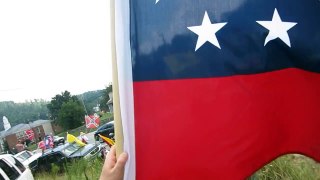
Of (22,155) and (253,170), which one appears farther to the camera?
(22,155)

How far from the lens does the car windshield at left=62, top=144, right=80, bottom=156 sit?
55.3 ft

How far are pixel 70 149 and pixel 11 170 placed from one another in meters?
11.7

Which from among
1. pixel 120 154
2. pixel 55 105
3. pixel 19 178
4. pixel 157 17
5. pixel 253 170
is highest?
pixel 157 17

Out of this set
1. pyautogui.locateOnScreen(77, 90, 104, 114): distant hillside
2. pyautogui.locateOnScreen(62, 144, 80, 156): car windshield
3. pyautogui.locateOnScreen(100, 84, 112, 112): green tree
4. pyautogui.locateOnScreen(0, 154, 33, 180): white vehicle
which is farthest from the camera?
pyautogui.locateOnScreen(100, 84, 112, 112): green tree

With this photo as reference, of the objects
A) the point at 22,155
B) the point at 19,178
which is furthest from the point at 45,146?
the point at 19,178

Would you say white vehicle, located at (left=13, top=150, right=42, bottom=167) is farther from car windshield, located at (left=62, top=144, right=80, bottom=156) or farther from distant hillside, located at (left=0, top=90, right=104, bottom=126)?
distant hillside, located at (left=0, top=90, right=104, bottom=126)

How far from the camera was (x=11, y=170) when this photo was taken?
6574 millimetres

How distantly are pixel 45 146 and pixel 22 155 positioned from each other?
12.8ft

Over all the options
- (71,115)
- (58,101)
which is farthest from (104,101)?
(58,101)

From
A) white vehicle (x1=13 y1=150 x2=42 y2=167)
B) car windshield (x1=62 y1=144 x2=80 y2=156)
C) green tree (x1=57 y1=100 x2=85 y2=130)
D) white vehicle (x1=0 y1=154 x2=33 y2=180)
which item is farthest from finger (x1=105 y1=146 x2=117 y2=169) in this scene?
green tree (x1=57 y1=100 x2=85 y2=130)

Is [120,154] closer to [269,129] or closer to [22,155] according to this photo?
[269,129]

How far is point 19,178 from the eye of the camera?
655 cm

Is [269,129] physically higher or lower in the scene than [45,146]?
higher

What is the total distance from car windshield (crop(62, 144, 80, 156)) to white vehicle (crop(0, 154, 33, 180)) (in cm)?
945
